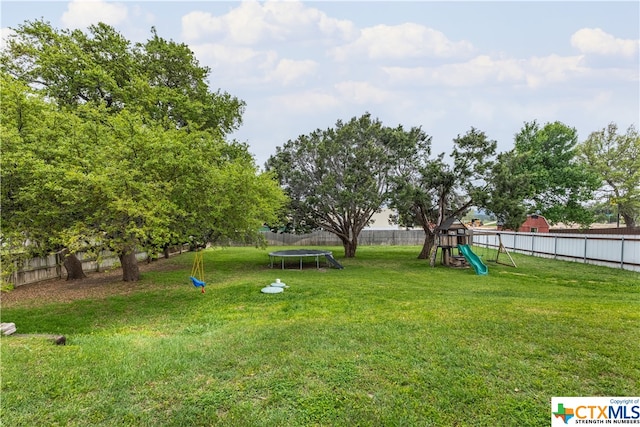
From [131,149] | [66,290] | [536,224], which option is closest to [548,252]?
[131,149]

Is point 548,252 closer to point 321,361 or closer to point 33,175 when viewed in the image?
point 321,361

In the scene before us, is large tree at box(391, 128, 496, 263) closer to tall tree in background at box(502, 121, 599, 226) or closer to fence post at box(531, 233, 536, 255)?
fence post at box(531, 233, 536, 255)

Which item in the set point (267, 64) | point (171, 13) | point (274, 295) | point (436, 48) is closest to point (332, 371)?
point (274, 295)

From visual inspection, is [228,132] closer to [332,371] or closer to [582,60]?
[582,60]

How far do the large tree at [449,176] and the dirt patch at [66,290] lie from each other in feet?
33.9

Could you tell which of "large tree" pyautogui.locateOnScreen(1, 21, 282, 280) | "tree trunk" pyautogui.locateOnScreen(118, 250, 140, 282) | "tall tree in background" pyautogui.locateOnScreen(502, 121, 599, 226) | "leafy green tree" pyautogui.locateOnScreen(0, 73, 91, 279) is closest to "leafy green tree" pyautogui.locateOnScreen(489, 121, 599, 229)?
"tall tree in background" pyautogui.locateOnScreen(502, 121, 599, 226)

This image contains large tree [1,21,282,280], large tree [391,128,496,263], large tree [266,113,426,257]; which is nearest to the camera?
large tree [1,21,282,280]

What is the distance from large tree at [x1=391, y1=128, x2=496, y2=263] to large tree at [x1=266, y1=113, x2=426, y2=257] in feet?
2.71

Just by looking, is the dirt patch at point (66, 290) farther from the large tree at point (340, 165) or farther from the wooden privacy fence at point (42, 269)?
the large tree at point (340, 165)

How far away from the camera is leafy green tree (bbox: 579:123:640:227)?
2423 cm

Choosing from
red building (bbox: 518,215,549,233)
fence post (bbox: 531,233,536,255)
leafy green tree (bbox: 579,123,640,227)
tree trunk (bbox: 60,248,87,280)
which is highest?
leafy green tree (bbox: 579,123,640,227)

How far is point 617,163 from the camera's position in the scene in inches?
993

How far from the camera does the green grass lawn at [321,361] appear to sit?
2.57 meters

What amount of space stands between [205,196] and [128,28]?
10.4 m
